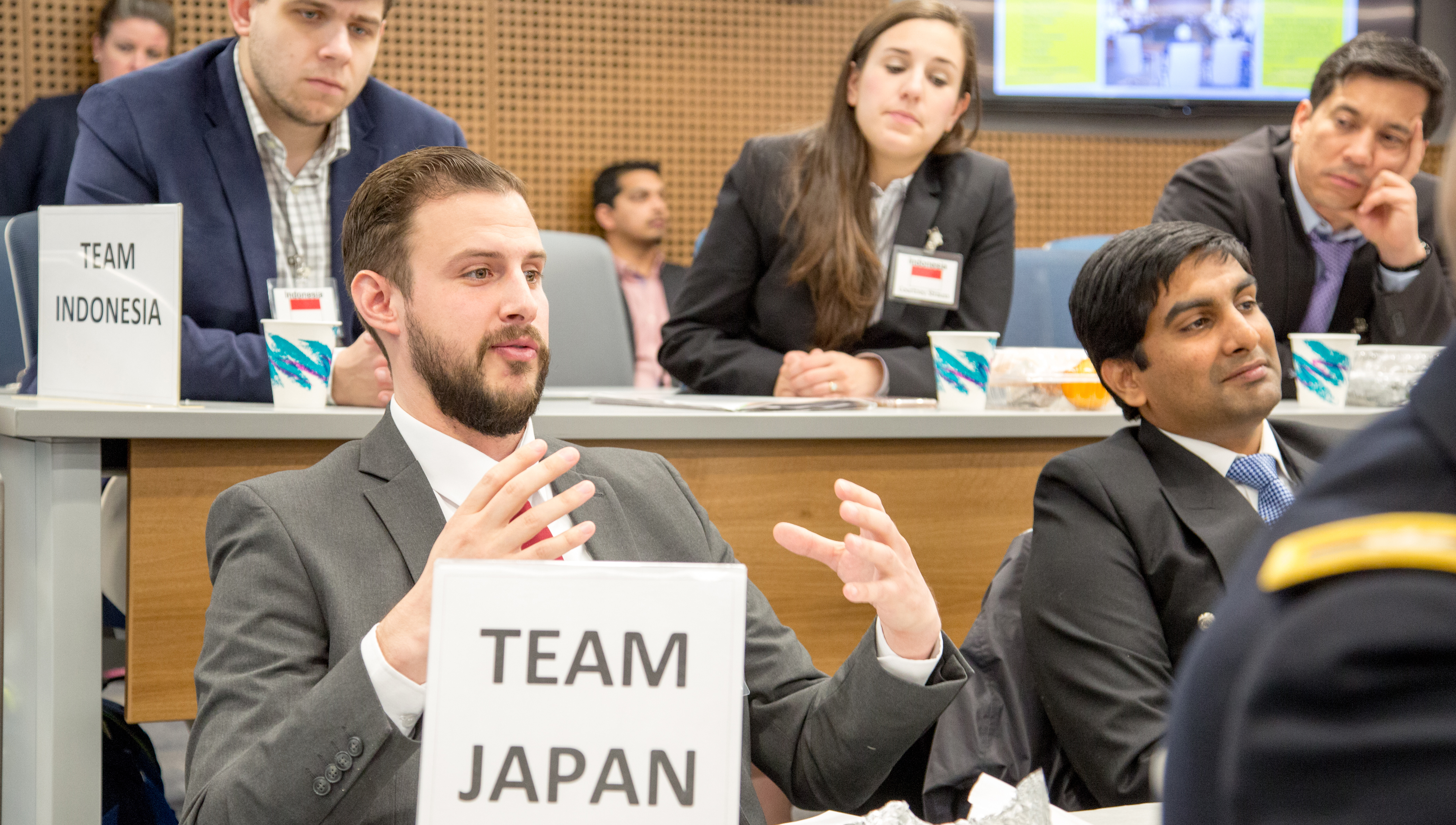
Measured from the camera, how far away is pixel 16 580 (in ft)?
5.44

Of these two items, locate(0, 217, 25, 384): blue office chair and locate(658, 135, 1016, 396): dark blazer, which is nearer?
locate(0, 217, 25, 384): blue office chair

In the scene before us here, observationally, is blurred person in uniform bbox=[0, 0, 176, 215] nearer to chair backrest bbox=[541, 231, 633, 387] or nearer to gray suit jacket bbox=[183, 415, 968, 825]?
chair backrest bbox=[541, 231, 633, 387]

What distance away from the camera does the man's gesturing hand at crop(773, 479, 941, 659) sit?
3.53 feet

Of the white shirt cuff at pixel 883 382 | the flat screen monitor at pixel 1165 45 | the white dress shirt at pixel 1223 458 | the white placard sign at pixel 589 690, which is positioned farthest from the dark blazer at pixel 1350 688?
the flat screen monitor at pixel 1165 45

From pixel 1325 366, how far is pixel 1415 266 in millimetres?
540

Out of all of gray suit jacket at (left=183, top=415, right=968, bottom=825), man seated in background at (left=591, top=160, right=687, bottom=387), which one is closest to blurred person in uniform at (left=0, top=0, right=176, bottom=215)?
man seated in background at (left=591, top=160, right=687, bottom=387)

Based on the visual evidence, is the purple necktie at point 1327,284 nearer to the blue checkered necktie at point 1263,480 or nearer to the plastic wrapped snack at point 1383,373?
the plastic wrapped snack at point 1383,373

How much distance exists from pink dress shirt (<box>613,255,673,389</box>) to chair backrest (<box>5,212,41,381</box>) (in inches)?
109

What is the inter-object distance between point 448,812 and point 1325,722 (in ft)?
1.97

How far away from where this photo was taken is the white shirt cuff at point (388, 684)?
1.01 m

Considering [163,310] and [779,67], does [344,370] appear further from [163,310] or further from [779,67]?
[779,67]

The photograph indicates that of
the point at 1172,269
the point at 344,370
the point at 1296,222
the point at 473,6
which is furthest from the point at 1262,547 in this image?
the point at 473,6

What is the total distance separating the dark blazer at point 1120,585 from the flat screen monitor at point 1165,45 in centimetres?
390

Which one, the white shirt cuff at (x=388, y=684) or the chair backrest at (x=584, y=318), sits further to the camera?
the chair backrest at (x=584, y=318)
